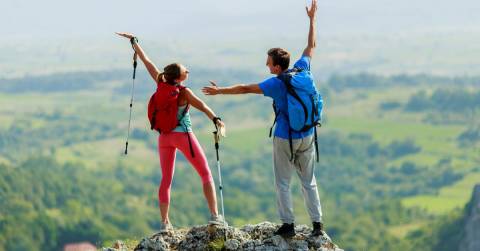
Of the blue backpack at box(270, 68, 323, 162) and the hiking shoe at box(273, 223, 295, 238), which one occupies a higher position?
the blue backpack at box(270, 68, 323, 162)

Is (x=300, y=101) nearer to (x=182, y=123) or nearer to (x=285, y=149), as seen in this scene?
(x=285, y=149)

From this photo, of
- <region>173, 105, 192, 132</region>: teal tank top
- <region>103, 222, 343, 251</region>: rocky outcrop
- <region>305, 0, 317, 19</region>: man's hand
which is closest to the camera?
<region>103, 222, 343, 251</region>: rocky outcrop

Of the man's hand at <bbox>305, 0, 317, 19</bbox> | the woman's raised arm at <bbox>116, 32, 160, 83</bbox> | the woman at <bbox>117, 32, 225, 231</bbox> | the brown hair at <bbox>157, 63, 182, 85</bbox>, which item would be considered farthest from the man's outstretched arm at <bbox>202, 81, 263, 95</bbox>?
the man's hand at <bbox>305, 0, 317, 19</bbox>

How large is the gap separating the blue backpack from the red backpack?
1.95 meters

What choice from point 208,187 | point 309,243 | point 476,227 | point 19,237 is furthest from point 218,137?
point 19,237

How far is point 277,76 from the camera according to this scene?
15.4 meters

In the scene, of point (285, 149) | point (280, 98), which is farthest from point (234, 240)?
point (280, 98)

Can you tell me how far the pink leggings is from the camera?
16.2m

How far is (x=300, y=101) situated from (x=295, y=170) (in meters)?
1.39

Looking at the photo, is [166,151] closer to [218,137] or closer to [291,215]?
[218,137]

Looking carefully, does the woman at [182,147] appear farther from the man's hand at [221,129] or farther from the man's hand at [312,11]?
the man's hand at [312,11]

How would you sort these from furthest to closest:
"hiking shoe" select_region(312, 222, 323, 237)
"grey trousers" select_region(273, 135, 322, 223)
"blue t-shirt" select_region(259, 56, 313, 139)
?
"hiking shoe" select_region(312, 222, 323, 237), "grey trousers" select_region(273, 135, 322, 223), "blue t-shirt" select_region(259, 56, 313, 139)

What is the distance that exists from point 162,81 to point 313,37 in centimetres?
274

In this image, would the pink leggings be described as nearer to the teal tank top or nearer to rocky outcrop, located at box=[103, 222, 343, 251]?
the teal tank top
